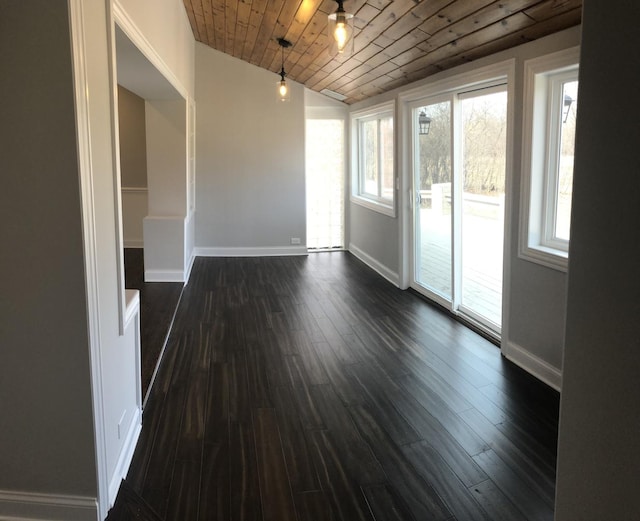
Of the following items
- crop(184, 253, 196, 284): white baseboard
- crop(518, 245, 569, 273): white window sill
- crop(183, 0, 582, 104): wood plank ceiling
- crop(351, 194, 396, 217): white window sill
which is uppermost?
crop(183, 0, 582, 104): wood plank ceiling

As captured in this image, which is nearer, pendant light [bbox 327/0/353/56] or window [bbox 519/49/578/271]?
pendant light [bbox 327/0/353/56]

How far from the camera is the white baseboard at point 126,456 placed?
2.32 m

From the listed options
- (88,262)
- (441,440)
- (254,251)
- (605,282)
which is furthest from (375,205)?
(605,282)

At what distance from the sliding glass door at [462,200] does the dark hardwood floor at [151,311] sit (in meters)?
2.63

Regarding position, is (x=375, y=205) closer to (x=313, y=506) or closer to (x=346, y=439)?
(x=346, y=439)

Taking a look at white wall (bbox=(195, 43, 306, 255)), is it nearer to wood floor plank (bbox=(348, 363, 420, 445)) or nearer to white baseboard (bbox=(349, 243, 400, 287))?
white baseboard (bbox=(349, 243, 400, 287))

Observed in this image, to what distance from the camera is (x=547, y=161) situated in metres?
3.57

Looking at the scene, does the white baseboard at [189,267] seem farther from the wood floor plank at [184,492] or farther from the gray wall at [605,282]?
the gray wall at [605,282]

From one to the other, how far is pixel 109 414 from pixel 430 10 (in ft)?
9.95

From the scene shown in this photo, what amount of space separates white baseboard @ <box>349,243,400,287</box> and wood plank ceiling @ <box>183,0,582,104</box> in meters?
2.13

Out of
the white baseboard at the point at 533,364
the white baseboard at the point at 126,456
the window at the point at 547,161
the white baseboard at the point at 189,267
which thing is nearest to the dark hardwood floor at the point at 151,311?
the white baseboard at the point at 189,267

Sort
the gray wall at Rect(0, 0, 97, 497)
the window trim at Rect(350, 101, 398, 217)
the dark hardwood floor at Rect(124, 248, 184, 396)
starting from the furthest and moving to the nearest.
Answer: the window trim at Rect(350, 101, 398, 217) < the dark hardwood floor at Rect(124, 248, 184, 396) < the gray wall at Rect(0, 0, 97, 497)

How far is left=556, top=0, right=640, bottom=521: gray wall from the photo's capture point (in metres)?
1.18


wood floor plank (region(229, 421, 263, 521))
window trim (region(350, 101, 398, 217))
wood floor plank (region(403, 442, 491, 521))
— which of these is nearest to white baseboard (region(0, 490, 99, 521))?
wood floor plank (region(229, 421, 263, 521))
